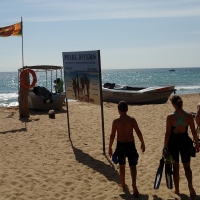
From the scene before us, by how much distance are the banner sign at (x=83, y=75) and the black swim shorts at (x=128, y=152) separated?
8.79ft

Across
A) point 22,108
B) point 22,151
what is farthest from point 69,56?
point 22,108

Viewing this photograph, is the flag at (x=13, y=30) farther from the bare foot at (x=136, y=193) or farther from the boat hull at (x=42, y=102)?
the bare foot at (x=136, y=193)

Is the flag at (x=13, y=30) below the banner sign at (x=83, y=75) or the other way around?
the other way around

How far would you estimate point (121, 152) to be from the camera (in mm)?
5266

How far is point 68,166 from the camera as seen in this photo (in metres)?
7.00

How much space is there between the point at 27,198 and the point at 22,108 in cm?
895

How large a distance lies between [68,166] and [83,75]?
7.62 feet

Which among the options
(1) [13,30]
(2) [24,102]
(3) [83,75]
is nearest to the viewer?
(3) [83,75]

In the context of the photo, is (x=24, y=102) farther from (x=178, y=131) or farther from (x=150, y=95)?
(x=178, y=131)

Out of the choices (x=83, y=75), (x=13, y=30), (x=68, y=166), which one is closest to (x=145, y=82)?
(x=13, y=30)

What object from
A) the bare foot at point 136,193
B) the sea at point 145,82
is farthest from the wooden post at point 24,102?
the sea at point 145,82

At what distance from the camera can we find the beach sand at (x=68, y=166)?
5475mm

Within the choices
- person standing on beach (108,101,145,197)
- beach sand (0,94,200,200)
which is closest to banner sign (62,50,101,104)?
beach sand (0,94,200,200)

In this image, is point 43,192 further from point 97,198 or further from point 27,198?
point 97,198
